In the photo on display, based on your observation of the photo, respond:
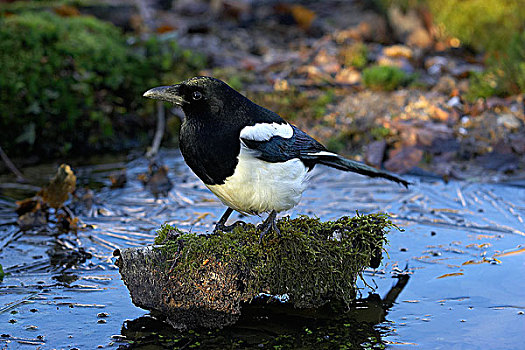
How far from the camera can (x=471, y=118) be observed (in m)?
6.86

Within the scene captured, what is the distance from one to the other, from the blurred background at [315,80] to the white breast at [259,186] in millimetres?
2805

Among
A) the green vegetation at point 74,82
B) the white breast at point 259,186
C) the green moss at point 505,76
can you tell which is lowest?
the white breast at point 259,186

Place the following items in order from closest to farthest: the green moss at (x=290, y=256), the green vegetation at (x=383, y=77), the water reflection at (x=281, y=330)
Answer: the water reflection at (x=281, y=330) < the green moss at (x=290, y=256) < the green vegetation at (x=383, y=77)

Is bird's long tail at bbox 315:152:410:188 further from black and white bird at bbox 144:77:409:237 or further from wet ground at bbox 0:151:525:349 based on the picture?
wet ground at bbox 0:151:525:349

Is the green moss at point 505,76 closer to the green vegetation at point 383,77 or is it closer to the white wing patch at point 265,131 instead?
the green vegetation at point 383,77

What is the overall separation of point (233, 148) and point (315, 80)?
204 inches

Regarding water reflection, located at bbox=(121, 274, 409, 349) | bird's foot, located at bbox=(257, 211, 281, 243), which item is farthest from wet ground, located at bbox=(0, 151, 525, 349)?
bird's foot, located at bbox=(257, 211, 281, 243)

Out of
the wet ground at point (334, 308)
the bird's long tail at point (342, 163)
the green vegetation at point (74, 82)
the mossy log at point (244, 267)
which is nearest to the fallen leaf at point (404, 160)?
the wet ground at point (334, 308)

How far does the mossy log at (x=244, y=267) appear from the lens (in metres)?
3.36

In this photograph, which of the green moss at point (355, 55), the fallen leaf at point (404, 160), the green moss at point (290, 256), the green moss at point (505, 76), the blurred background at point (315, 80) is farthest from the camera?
the green moss at point (355, 55)

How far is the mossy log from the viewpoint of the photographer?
3357mm

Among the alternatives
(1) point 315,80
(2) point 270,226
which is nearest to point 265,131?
(2) point 270,226

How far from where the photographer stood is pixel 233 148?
3.53 m

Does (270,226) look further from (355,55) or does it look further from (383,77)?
(355,55)
